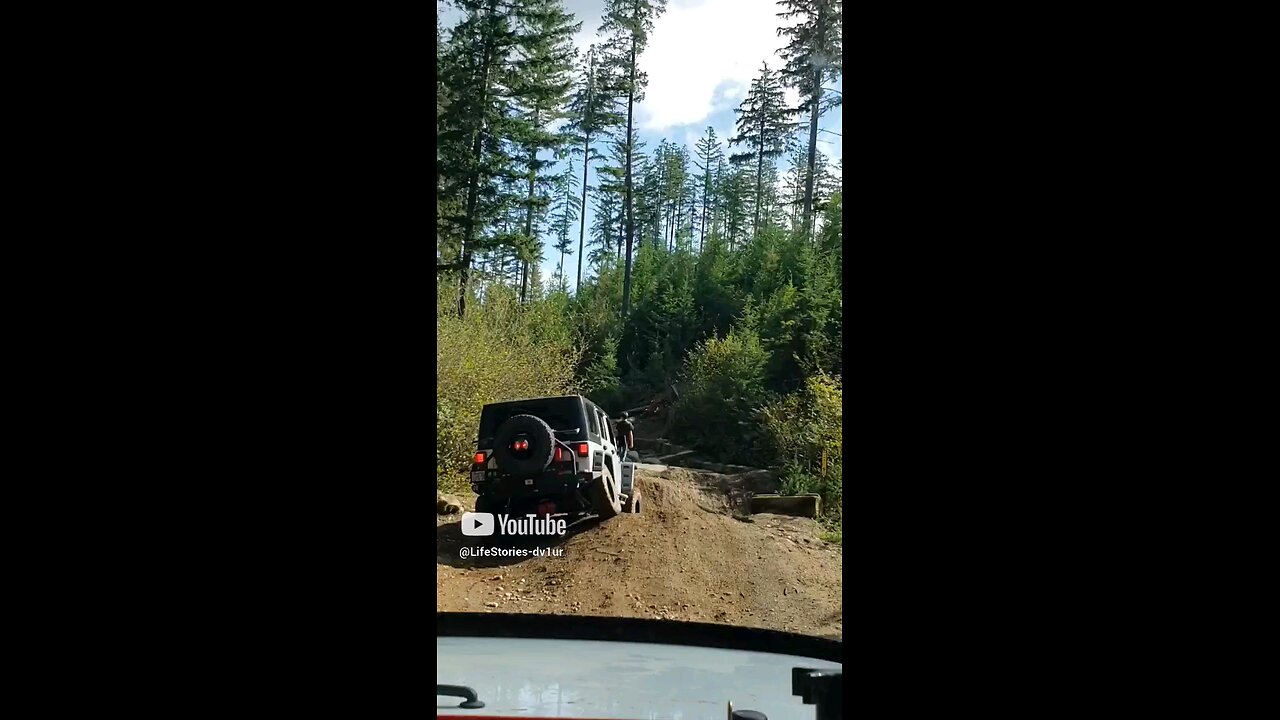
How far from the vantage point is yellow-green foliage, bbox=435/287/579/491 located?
3982mm

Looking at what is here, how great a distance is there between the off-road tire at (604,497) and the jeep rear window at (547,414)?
232mm

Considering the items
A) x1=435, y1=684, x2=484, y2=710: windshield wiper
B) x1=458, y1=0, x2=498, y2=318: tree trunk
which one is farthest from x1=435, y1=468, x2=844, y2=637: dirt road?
x1=435, y1=684, x2=484, y2=710: windshield wiper

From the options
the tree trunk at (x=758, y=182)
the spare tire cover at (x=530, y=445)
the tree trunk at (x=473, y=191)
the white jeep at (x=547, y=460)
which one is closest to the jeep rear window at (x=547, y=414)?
the white jeep at (x=547, y=460)

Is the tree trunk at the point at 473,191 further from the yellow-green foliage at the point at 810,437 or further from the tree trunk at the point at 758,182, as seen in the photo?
the yellow-green foliage at the point at 810,437

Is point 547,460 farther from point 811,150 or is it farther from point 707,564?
point 811,150

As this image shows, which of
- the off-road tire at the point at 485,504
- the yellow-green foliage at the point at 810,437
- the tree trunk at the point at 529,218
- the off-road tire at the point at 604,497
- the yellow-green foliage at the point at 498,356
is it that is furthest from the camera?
the yellow-green foliage at the point at 810,437

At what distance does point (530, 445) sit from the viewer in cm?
371

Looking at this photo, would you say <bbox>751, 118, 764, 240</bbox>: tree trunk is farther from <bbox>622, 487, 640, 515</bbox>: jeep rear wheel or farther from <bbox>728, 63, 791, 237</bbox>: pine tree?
<bbox>622, 487, 640, 515</bbox>: jeep rear wheel

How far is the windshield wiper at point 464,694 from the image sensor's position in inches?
72.8

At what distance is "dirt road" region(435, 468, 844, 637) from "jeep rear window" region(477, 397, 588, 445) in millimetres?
603

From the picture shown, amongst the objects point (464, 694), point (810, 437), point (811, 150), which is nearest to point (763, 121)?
point (811, 150)
